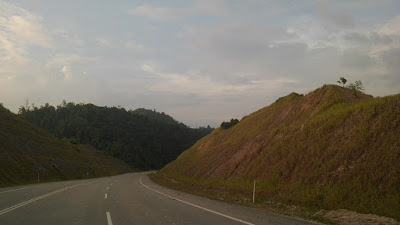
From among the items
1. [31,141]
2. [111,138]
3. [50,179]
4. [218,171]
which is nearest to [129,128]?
[111,138]

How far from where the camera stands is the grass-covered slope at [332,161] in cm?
1384

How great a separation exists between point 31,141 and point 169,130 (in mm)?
125986

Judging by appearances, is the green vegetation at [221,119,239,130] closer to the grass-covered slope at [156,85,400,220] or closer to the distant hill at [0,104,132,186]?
the grass-covered slope at [156,85,400,220]

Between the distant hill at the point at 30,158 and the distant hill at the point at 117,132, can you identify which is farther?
the distant hill at the point at 117,132

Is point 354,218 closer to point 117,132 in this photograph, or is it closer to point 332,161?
point 332,161

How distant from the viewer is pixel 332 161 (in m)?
17.3

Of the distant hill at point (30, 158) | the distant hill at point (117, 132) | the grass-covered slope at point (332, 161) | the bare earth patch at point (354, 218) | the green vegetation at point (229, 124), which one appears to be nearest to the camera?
the bare earth patch at point (354, 218)

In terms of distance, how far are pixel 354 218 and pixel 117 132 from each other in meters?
146

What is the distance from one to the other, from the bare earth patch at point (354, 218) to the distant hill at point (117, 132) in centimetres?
12419

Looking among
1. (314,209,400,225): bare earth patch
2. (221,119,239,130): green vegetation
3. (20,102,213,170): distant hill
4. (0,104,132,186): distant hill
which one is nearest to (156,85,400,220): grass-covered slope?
(314,209,400,225): bare earth patch

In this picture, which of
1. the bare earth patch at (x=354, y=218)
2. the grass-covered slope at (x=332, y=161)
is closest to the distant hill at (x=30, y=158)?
the grass-covered slope at (x=332, y=161)

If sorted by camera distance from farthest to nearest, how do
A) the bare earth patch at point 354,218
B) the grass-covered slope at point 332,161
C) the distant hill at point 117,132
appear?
the distant hill at point 117,132, the grass-covered slope at point 332,161, the bare earth patch at point 354,218

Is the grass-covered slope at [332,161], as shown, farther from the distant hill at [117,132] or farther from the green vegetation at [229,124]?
the distant hill at [117,132]

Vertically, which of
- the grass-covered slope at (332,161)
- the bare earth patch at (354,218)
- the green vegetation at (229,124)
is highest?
the green vegetation at (229,124)
